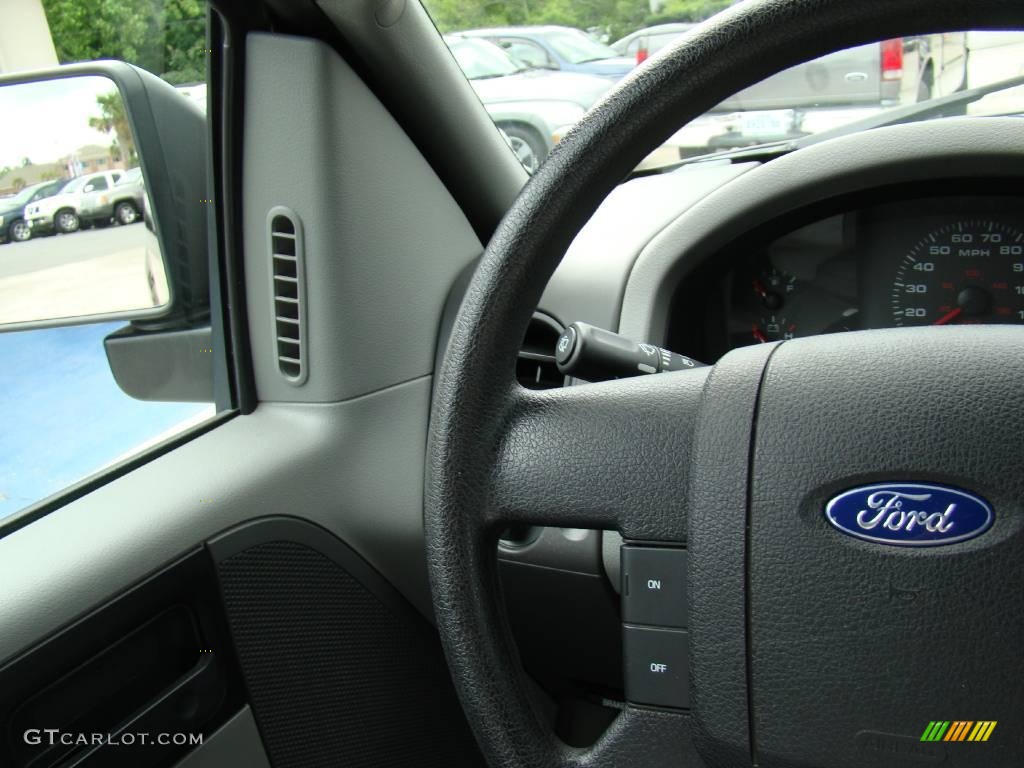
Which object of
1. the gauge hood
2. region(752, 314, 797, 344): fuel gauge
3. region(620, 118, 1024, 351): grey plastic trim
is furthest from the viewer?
region(752, 314, 797, 344): fuel gauge

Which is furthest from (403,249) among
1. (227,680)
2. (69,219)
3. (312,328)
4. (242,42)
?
(227,680)

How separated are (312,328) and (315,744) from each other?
587 mm

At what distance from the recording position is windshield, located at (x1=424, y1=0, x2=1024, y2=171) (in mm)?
1676

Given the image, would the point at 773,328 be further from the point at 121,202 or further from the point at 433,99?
the point at 121,202

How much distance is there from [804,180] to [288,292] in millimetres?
877

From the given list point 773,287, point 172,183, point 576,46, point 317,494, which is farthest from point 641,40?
point 317,494

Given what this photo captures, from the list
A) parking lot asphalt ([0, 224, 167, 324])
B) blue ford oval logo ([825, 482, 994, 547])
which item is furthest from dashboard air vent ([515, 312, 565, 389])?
blue ford oval logo ([825, 482, 994, 547])

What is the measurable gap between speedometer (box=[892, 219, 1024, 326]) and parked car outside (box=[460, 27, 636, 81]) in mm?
689

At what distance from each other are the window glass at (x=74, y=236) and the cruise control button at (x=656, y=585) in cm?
76

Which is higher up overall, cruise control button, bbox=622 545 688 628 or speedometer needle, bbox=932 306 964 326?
cruise control button, bbox=622 545 688 628

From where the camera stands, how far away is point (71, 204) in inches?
53.4

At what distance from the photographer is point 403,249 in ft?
5.16

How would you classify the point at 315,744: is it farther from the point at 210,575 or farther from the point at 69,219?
the point at 69,219

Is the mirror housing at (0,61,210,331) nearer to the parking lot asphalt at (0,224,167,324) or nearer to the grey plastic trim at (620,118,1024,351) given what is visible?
the parking lot asphalt at (0,224,167,324)
